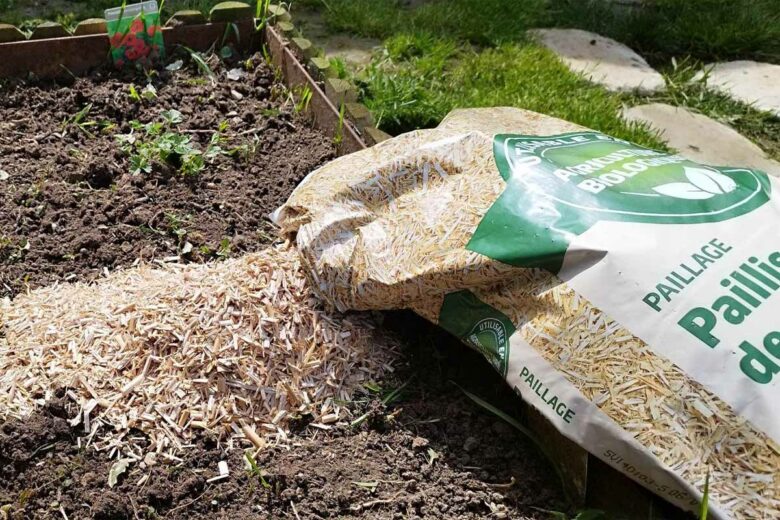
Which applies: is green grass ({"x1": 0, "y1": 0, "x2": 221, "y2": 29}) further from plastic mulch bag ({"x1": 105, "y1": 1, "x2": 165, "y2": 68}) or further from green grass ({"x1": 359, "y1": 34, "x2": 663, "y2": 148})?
green grass ({"x1": 359, "y1": 34, "x2": 663, "y2": 148})

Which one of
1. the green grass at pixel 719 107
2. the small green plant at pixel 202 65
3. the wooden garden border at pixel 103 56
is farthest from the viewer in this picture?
the green grass at pixel 719 107

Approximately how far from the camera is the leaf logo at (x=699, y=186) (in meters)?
2.11

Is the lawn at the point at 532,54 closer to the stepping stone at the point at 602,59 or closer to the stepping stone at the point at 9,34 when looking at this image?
the stepping stone at the point at 602,59

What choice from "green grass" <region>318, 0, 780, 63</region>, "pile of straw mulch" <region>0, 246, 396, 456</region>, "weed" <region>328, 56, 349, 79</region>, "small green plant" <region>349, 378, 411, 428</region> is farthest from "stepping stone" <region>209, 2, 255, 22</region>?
"small green plant" <region>349, 378, 411, 428</region>

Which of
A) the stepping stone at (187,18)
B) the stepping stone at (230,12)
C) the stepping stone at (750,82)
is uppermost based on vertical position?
the stepping stone at (230,12)

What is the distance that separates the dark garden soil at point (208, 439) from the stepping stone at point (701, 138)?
173 cm

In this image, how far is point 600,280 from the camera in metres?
1.99

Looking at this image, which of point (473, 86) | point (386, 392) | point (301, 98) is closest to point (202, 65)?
point (301, 98)

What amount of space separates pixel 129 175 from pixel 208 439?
1.29 m

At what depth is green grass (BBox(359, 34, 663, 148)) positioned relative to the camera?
3729 millimetres

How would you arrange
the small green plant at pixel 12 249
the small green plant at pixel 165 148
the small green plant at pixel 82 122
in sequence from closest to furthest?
the small green plant at pixel 12 249 → the small green plant at pixel 165 148 → the small green plant at pixel 82 122

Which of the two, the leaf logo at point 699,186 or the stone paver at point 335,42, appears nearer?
the leaf logo at point 699,186

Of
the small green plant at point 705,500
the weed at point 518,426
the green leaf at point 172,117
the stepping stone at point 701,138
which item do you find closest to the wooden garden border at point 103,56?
the green leaf at point 172,117

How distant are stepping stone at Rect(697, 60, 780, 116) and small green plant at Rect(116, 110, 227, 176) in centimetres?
273
